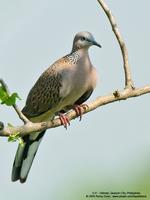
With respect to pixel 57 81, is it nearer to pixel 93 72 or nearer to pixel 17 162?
pixel 93 72

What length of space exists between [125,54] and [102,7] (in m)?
0.35

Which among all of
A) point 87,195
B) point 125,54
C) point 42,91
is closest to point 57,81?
point 42,91

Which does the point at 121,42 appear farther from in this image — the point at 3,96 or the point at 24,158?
the point at 24,158

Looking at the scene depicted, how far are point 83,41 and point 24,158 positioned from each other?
134cm

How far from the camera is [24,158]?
6508 millimetres

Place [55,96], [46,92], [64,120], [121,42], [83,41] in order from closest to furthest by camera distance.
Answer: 1. [121,42]
2. [64,120]
3. [55,96]
4. [46,92]
5. [83,41]

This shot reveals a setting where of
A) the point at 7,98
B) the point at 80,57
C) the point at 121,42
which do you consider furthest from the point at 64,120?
the point at 80,57

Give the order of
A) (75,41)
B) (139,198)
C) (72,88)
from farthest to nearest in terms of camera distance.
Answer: (75,41) → (72,88) → (139,198)

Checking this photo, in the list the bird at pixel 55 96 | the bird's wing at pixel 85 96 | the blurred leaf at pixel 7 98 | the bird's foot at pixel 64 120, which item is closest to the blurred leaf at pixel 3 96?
the blurred leaf at pixel 7 98

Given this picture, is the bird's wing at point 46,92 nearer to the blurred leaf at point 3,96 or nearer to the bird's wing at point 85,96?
the bird's wing at point 85,96

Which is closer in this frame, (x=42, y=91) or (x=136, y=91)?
(x=136, y=91)

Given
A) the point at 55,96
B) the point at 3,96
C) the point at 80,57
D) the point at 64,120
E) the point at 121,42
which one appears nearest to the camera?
the point at 3,96

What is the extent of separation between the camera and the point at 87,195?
5957 mm

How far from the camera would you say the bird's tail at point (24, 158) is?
6387 millimetres
